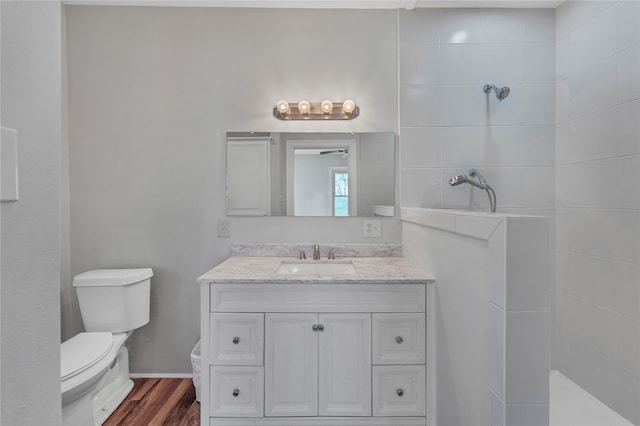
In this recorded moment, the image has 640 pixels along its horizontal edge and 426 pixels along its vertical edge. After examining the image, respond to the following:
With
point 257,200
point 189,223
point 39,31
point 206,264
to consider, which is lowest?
point 206,264

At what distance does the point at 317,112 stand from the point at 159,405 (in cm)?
197

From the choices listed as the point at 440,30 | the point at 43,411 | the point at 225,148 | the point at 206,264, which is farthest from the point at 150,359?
the point at 440,30

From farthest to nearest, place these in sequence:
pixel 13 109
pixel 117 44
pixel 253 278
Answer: pixel 117 44 < pixel 253 278 < pixel 13 109

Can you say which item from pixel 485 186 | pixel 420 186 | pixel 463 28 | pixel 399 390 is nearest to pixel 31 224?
pixel 399 390

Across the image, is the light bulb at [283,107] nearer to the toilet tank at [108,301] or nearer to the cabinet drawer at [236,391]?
the toilet tank at [108,301]

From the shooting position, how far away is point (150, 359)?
2.20 meters

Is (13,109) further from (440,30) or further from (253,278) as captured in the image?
(440,30)

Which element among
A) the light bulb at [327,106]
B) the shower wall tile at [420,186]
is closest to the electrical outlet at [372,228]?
the shower wall tile at [420,186]

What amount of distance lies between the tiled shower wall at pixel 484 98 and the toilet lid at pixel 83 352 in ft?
6.24

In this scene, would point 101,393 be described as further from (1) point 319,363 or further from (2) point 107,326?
(1) point 319,363

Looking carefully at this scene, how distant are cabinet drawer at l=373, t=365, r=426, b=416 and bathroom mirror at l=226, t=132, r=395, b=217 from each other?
97 cm

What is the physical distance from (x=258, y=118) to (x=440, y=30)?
131 cm

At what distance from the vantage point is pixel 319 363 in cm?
158

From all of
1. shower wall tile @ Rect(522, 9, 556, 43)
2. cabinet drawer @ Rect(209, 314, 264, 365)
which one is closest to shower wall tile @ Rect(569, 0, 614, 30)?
shower wall tile @ Rect(522, 9, 556, 43)
